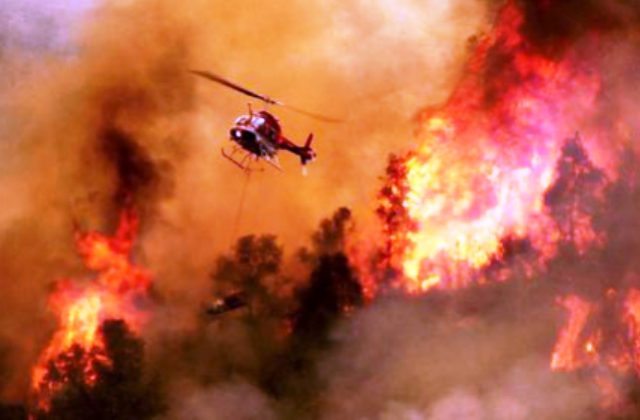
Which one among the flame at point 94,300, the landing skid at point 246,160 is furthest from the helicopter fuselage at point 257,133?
the flame at point 94,300

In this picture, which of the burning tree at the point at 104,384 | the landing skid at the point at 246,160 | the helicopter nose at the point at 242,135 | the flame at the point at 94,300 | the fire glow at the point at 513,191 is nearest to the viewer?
the helicopter nose at the point at 242,135

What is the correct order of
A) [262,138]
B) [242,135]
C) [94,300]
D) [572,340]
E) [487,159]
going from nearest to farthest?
[242,135] → [262,138] → [94,300] → [572,340] → [487,159]

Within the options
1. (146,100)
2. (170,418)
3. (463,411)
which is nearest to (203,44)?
(146,100)

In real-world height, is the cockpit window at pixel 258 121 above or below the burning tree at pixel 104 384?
above

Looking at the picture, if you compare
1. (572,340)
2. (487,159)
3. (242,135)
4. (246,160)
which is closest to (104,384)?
(246,160)

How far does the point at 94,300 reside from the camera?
20891 mm

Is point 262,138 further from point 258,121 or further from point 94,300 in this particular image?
point 94,300

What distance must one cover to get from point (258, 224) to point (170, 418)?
4.65 meters

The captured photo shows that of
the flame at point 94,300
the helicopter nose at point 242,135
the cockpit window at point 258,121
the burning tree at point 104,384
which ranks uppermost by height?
the cockpit window at point 258,121

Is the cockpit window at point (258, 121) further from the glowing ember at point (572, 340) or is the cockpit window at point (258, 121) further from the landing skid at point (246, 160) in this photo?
the glowing ember at point (572, 340)

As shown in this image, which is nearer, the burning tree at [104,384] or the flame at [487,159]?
the burning tree at [104,384]

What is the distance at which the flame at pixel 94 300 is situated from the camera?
2056 centimetres

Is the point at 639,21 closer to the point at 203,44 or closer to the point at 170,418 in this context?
the point at 203,44

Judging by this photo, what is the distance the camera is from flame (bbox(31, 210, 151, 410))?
2056cm
